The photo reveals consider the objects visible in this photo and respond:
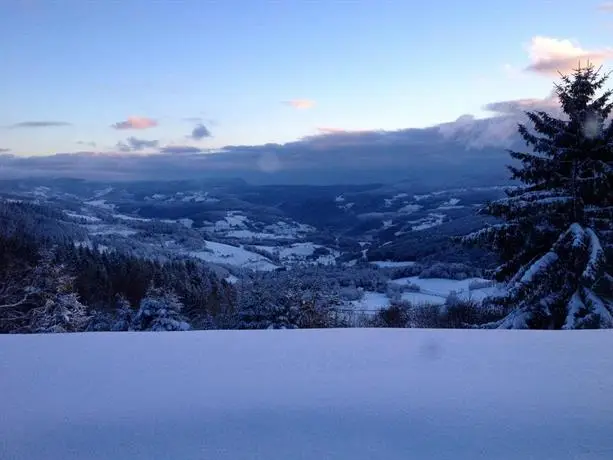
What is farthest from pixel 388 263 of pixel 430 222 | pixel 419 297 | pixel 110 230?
pixel 110 230

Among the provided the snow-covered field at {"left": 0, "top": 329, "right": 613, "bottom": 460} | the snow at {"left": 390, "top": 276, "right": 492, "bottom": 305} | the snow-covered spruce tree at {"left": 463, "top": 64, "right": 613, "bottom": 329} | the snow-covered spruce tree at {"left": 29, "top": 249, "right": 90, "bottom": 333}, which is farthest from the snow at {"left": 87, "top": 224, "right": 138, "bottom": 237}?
the snow-covered field at {"left": 0, "top": 329, "right": 613, "bottom": 460}

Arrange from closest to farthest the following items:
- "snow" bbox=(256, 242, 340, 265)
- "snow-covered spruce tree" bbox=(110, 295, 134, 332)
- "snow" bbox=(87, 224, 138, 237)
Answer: "snow-covered spruce tree" bbox=(110, 295, 134, 332), "snow" bbox=(256, 242, 340, 265), "snow" bbox=(87, 224, 138, 237)

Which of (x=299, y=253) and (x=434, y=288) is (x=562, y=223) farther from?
(x=299, y=253)

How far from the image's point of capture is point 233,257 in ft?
262

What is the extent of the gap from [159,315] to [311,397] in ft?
40.5

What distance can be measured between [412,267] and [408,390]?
57.8 m

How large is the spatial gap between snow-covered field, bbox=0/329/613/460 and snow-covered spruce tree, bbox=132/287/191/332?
1000 cm

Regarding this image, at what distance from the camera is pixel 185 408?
3.10m

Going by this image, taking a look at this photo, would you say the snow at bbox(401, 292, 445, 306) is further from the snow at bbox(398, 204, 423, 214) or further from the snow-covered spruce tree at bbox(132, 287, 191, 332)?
the snow at bbox(398, 204, 423, 214)

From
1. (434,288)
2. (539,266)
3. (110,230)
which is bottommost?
(434,288)

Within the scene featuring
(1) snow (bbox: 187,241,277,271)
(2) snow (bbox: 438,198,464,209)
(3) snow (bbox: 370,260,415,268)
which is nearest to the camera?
(3) snow (bbox: 370,260,415,268)

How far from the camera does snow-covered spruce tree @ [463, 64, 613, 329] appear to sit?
834cm

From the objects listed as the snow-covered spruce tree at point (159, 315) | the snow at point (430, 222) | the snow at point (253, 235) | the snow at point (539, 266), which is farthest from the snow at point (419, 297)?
the snow at point (253, 235)

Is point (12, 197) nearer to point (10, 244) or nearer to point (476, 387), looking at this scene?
point (10, 244)
